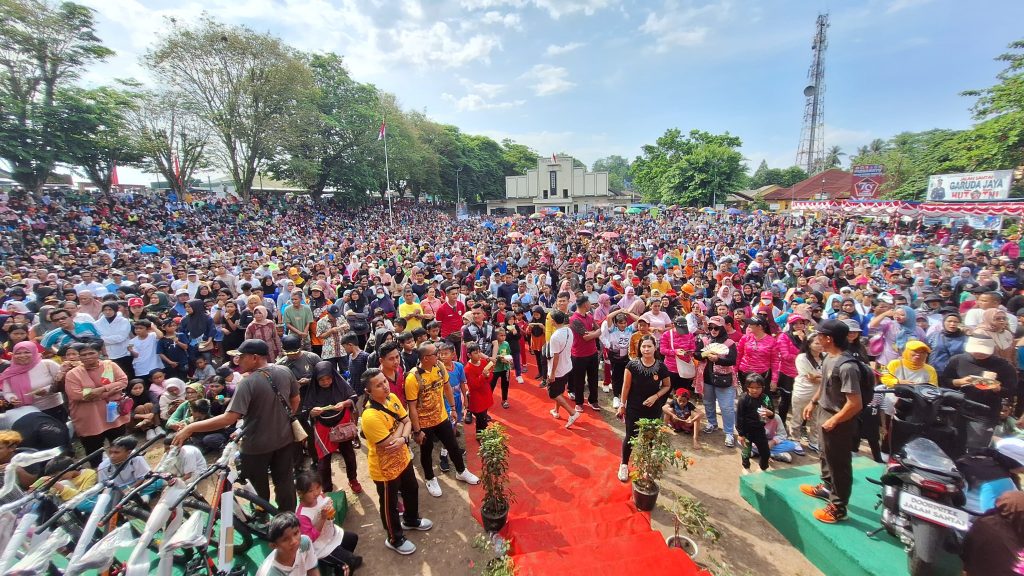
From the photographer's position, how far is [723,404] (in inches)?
195

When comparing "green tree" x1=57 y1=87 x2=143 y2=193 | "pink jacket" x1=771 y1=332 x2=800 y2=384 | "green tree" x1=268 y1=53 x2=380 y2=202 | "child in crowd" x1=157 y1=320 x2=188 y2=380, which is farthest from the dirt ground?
"green tree" x1=268 y1=53 x2=380 y2=202

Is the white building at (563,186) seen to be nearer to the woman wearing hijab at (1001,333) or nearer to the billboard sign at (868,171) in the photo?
the billboard sign at (868,171)

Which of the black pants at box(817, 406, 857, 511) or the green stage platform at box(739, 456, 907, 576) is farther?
the black pants at box(817, 406, 857, 511)

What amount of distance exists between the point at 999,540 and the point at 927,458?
480 millimetres

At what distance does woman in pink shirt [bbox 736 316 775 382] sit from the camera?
16.3ft

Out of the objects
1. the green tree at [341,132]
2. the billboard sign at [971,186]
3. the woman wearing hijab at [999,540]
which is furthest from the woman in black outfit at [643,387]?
the green tree at [341,132]

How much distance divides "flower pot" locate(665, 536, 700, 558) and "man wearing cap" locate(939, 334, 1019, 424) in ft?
10.4

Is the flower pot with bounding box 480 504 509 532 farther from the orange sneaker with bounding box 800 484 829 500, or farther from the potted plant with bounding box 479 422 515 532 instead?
the orange sneaker with bounding box 800 484 829 500

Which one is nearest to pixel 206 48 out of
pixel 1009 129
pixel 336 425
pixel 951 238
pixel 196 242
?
pixel 196 242

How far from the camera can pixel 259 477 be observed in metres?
3.40

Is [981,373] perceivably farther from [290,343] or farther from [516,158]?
[516,158]

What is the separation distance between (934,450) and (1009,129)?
25723 mm

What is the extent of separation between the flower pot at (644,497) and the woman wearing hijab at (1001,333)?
457cm

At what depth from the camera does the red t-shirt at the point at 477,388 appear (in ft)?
16.4
